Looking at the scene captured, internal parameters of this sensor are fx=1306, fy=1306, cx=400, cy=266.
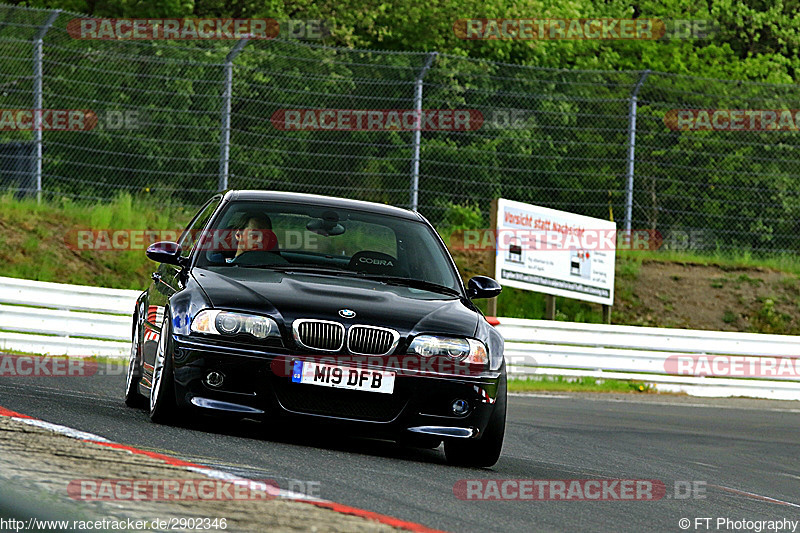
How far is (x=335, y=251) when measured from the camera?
8875 mm

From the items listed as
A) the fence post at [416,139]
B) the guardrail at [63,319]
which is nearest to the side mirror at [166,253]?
the guardrail at [63,319]

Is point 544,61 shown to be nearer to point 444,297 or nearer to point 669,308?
point 669,308

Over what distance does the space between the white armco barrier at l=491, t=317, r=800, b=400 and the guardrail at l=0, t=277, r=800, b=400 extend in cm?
1

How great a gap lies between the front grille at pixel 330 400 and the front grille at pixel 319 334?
21 cm

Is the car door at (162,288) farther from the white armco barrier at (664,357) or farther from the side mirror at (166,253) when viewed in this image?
the white armco barrier at (664,357)

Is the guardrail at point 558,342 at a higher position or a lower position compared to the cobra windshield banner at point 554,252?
lower

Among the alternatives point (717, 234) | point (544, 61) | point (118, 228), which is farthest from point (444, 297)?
point (544, 61)

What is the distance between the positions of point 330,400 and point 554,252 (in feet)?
44.2

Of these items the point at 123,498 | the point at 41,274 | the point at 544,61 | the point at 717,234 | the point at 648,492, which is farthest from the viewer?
the point at 544,61

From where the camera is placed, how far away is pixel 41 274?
719 inches

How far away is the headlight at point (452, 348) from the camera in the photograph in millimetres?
6961

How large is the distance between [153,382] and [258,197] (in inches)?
63.1

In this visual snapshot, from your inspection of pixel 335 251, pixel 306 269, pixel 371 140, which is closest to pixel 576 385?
pixel 371 140

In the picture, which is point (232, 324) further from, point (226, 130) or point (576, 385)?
point (226, 130)
